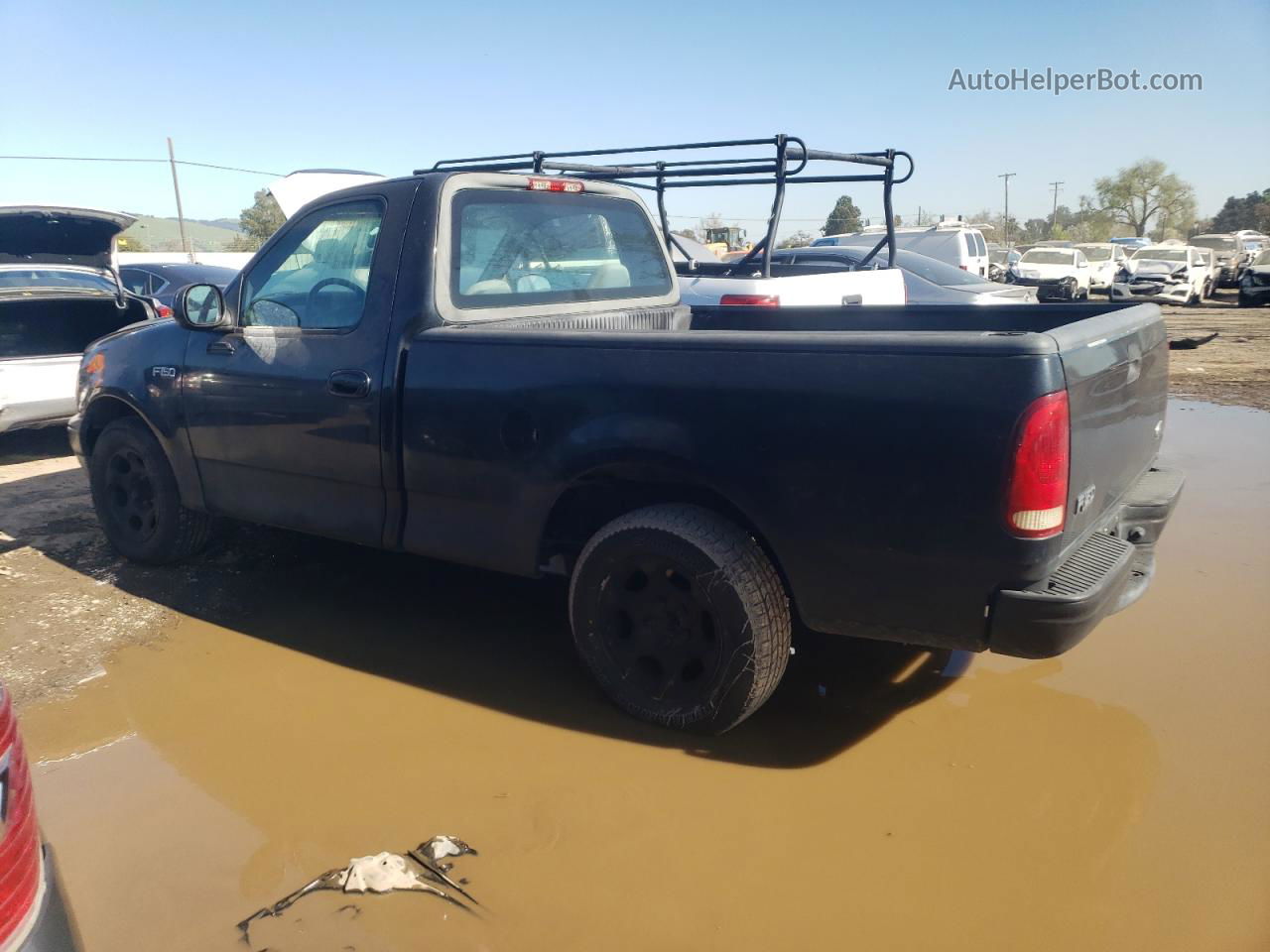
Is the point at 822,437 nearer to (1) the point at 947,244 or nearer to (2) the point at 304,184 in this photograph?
(2) the point at 304,184

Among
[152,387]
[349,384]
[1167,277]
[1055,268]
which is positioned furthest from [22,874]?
[1167,277]

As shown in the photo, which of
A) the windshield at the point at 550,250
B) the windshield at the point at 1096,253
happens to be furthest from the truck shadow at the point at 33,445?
the windshield at the point at 1096,253

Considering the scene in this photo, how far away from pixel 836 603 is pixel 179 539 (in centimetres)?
352

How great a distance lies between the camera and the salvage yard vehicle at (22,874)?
1.48 meters

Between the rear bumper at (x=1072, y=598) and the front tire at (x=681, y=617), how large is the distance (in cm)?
71

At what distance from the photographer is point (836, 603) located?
295cm

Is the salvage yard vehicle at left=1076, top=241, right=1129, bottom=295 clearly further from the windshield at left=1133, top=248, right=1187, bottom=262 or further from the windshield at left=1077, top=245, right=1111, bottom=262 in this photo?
the windshield at left=1133, top=248, right=1187, bottom=262

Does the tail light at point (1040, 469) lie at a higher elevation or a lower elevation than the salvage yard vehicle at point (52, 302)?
lower

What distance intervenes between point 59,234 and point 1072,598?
836 centimetres

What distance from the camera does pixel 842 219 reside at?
4984cm

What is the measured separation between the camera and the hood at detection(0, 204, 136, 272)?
24.4 ft

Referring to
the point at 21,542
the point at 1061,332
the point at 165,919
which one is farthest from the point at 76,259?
the point at 1061,332

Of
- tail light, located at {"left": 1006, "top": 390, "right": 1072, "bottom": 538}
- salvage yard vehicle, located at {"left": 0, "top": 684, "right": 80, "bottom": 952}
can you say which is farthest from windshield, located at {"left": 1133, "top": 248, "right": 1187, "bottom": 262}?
salvage yard vehicle, located at {"left": 0, "top": 684, "right": 80, "bottom": 952}

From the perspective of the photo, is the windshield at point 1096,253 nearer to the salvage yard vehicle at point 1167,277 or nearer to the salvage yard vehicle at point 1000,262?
the salvage yard vehicle at point 1167,277
